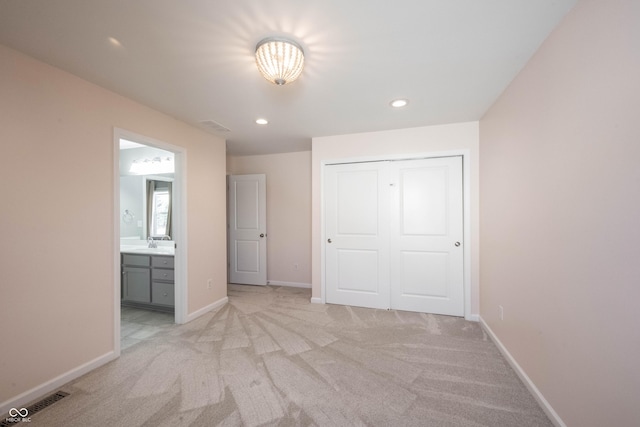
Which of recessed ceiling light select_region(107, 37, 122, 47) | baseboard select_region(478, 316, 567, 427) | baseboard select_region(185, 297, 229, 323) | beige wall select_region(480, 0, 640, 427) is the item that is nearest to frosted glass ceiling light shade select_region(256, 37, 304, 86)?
recessed ceiling light select_region(107, 37, 122, 47)

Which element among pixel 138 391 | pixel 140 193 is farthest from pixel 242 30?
pixel 140 193

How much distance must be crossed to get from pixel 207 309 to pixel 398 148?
332 centimetres

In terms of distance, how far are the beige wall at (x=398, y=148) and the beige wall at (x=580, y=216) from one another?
997 millimetres

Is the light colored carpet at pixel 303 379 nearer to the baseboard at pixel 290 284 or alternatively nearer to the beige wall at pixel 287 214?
the baseboard at pixel 290 284

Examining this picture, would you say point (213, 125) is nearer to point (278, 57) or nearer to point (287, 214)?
point (278, 57)

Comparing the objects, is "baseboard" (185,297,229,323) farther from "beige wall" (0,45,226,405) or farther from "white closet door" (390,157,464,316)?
"white closet door" (390,157,464,316)

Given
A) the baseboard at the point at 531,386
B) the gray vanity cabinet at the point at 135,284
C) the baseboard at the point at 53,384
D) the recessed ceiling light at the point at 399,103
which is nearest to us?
the baseboard at the point at 531,386

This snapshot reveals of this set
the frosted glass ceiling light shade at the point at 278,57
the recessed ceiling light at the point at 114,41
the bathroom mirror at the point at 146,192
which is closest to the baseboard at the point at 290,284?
the bathroom mirror at the point at 146,192

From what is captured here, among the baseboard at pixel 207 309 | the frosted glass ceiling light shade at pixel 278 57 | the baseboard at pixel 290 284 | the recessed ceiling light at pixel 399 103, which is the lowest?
the baseboard at pixel 290 284

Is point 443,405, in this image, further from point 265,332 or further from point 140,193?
point 140,193

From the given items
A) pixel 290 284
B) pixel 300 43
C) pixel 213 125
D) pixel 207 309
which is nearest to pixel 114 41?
pixel 300 43

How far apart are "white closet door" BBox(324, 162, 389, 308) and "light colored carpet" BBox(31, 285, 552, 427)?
0.59 m

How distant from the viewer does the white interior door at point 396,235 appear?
10.8ft

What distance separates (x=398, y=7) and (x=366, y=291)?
123 inches
